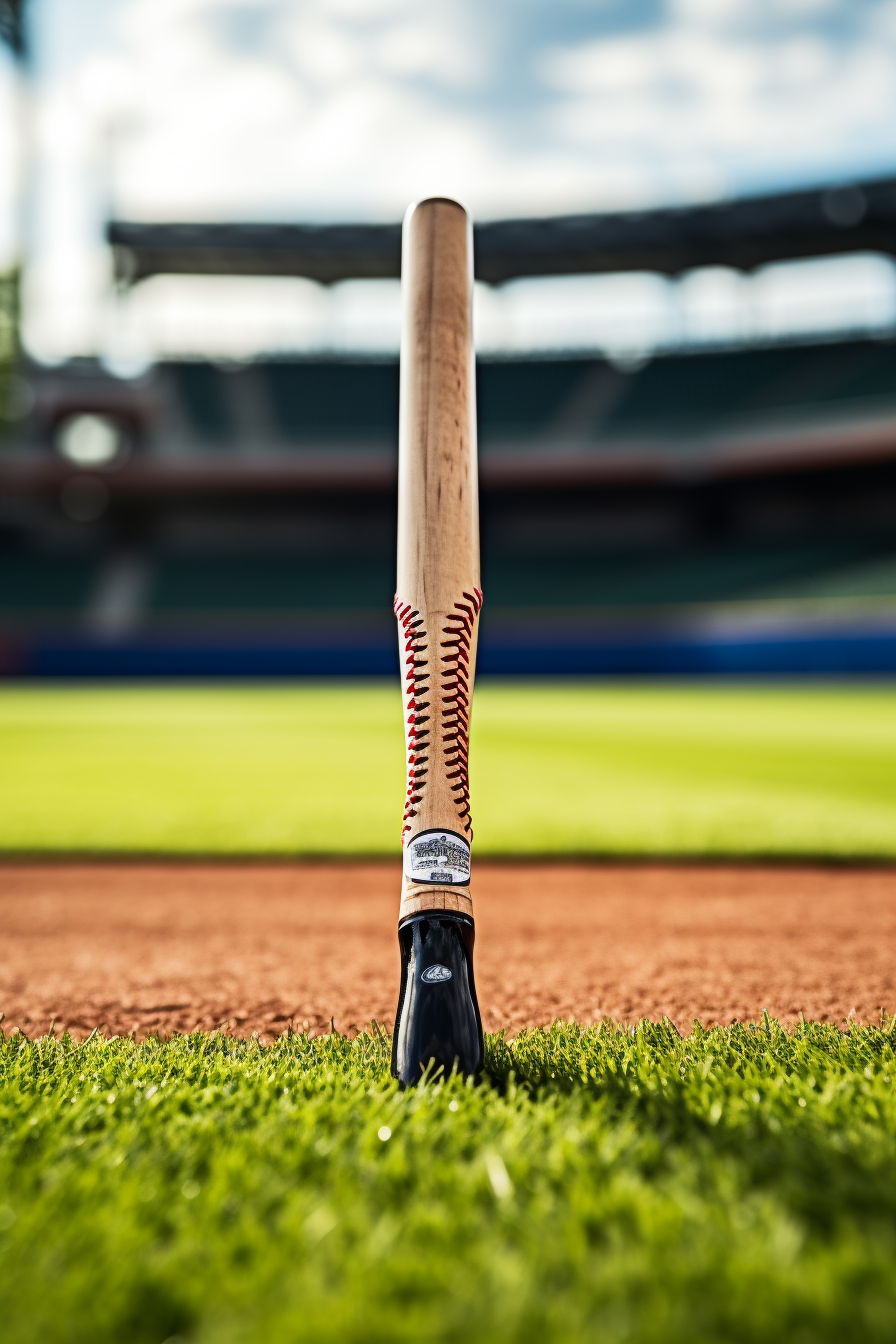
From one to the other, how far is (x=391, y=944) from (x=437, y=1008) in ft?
3.80

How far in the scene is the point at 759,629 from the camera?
725 inches

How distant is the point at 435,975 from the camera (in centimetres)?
129

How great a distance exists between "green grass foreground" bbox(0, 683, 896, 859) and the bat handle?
2373 millimetres

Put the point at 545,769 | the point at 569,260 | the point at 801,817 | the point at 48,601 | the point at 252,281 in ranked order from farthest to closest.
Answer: the point at 252,281 → the point at 569,260 → the point at 48,601 → the point at 545,769 → the point at 801,817

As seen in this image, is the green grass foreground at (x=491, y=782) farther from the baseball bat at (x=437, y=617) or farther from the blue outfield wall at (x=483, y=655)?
the blue outfield wall at (x=483, y=655)

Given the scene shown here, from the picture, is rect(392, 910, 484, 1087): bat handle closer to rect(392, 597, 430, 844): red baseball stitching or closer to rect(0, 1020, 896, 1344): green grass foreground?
rect(0, 1020, 896, 1344): green grass foreground

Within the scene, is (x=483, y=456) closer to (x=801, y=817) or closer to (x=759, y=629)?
(x=759, y=629)

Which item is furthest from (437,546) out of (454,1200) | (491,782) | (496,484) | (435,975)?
(496,484)

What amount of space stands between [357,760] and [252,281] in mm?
25784

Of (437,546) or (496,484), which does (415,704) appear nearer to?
(437,546)

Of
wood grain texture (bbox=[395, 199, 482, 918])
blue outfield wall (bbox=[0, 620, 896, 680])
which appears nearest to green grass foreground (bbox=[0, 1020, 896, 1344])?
wood grain texture (bbox=[395, 199, 482, 918])

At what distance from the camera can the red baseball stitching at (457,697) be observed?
1.38 m

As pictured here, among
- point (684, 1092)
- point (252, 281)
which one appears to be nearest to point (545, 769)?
point (684, 1092)

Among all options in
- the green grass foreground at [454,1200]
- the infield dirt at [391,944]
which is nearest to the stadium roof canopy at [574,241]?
the infield dirt at [391,944]
